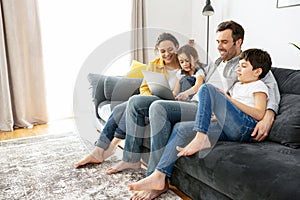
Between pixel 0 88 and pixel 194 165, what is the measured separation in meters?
2.46

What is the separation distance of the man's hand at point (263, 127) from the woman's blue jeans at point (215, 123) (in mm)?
24

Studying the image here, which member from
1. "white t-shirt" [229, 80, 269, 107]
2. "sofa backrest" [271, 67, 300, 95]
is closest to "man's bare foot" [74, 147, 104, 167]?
"white t-shirt" [229, 80, 269, 107]

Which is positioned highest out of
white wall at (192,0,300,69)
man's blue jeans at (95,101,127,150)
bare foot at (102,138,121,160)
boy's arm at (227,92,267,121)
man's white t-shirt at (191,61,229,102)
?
white wall at (192,0,300,69)

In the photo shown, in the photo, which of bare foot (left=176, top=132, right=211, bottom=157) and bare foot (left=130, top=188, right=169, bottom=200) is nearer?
bare foot (left=176, top=132, right=211, bottom=157)

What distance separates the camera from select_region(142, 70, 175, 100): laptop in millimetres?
1817

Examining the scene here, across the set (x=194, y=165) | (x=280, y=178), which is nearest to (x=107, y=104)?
(x=194, y=165)

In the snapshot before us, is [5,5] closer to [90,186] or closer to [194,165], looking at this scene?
[90,186]

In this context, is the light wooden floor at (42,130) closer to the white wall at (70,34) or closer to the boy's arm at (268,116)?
the white wall at (70,34)

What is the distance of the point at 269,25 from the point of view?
281 centimetres

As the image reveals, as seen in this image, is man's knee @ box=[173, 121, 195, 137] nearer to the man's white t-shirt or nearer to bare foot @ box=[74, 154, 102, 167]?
the man's white t-shirt

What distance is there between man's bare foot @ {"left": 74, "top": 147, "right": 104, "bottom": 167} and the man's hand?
1.06 meters

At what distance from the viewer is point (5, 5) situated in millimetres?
2932

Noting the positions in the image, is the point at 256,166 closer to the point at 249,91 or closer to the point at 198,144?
the point at 198,144

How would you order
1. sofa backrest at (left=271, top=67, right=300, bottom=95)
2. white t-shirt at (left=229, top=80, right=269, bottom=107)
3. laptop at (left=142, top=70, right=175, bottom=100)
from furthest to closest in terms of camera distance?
laptop at (left=142, top=70, right=175, bottom=100), sofa backrest at (left=271, top=67, right=300, bottom=95), white t-shirt at (left=229, top=80, right=269, bottom=107)
